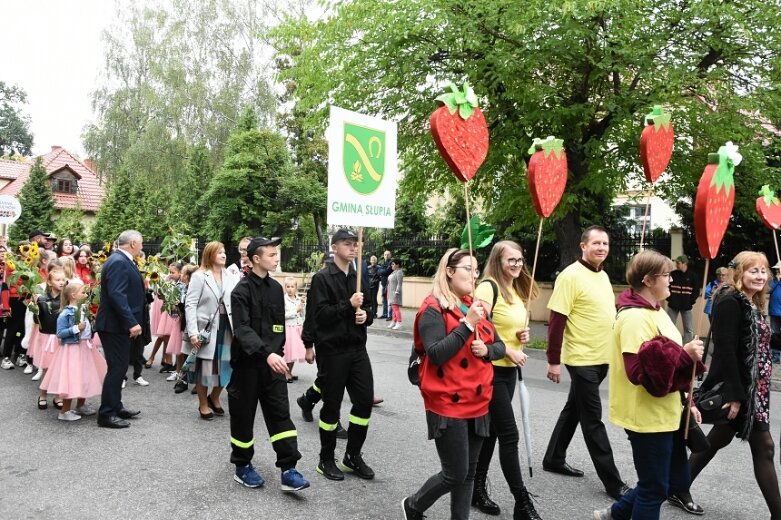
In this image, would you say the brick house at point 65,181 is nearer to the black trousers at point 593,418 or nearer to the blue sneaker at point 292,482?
the blue sneaker at point 292,482

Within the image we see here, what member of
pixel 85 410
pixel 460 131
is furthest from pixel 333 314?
pixel 85 410

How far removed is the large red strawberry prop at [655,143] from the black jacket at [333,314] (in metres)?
2.68

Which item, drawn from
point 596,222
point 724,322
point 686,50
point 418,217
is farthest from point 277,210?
point 724,322

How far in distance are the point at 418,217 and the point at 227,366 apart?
1738 centimetres

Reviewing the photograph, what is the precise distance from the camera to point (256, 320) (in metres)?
4.71

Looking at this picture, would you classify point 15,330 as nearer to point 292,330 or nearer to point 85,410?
point 85,410

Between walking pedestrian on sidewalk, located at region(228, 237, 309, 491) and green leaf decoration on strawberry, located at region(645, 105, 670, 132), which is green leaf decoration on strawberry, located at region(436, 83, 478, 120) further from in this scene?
green leaf decoration on strawberry, located at region(645, 105, 670, 132)

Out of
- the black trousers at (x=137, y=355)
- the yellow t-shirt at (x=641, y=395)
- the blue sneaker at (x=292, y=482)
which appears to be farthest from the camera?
the black trousers at (x=137, y=355)

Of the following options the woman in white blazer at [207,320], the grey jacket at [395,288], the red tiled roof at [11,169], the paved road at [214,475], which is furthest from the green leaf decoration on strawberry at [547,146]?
the red tiled roof at [11,169]

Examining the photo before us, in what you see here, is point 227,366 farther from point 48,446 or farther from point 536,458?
point 536,458

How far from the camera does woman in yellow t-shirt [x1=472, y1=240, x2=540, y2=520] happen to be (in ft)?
13.3

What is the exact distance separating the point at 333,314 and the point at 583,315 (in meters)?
1.81

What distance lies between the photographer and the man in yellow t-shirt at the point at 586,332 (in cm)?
460

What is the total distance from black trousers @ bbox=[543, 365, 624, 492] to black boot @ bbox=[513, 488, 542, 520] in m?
0.75
